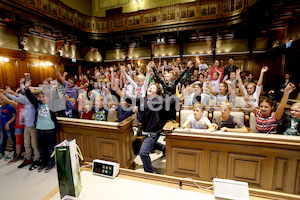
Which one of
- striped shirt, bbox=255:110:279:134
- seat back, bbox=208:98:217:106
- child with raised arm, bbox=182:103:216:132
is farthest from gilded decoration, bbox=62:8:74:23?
striped shirt, bbox=255:110:279:134

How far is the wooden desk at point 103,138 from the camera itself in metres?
2.58

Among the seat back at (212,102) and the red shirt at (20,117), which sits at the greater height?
the seat back at (212,102)

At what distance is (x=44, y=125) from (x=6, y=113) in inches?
52.3

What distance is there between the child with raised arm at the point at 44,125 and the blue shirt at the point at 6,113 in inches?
43.2

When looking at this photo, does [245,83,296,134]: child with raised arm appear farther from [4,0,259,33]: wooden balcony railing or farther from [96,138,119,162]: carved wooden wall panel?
[4,0,259,33]: wooden balcony railing

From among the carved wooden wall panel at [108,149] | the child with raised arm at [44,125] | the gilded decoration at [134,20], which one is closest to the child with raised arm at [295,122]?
the carved wooden wall panel at [108,149]

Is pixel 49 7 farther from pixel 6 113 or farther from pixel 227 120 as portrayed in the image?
pixel 227 120

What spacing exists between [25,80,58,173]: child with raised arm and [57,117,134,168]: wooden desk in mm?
179

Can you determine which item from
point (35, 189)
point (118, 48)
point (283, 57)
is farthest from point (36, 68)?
point (283, 57)

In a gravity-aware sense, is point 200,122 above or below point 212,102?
below

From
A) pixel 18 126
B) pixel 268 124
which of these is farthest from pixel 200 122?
pixel 18 126

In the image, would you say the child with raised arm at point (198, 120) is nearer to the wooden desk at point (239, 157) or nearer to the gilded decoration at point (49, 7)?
the wooden desk at point (239, 157)

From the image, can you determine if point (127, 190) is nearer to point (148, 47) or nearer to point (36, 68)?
point (36, 68)

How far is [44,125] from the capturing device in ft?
9.18
